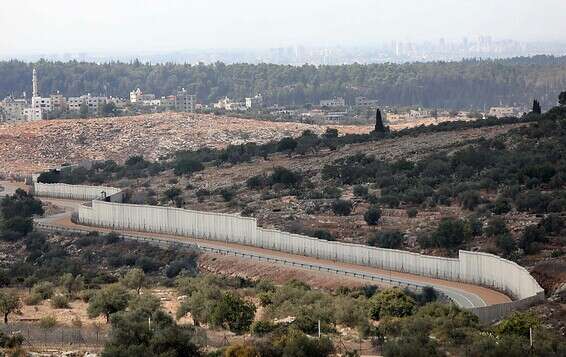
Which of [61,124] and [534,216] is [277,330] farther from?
[61,124]

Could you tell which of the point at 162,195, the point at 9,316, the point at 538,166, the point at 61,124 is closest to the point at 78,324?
the point at 9,316

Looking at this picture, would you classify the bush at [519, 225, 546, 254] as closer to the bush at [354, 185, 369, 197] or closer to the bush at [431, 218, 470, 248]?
the bush at [431, 218, 470, 248]

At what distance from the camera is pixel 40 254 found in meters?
68.4

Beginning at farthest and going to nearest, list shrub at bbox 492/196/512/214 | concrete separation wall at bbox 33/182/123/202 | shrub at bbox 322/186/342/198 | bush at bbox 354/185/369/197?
concrete separation wall at bbox 33/182/123/202 → shrub at bbox 322/186/342/198 → bush at bbox 354/185/369/197 → shrub at bbox 492/196/512/214

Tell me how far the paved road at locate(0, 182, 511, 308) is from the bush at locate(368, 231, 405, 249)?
116 inches

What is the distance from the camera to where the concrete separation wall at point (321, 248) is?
48250 millimetres

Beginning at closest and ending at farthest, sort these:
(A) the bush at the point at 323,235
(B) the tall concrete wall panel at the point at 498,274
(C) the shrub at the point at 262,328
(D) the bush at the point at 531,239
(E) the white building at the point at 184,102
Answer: (C) the shrub at the point at 262,328, (B) the tall concrete wall panel at the point at 498,274, (D) the bush at the point at 531,239, (A) the bush at the point at 323,235, (E) the white building at the point at 184,102

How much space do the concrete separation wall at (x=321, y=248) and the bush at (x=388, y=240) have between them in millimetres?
2570

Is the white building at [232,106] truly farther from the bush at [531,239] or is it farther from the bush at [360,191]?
the bush at [531,239]

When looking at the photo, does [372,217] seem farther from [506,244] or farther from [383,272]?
[506,244]

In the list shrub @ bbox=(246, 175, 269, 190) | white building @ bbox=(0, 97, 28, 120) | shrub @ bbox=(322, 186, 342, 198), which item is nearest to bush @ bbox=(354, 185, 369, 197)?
shrub @ bbox=(322, 186, 342, 198)

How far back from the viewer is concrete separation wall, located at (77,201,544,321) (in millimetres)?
48250

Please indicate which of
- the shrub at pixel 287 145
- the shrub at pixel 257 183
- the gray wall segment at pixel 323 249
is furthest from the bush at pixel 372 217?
the shrub at pixel 287 145

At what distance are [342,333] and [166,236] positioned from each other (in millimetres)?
32069
